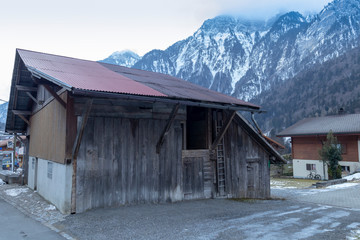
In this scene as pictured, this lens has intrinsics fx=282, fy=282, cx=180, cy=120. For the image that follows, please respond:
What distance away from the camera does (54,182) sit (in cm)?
1093

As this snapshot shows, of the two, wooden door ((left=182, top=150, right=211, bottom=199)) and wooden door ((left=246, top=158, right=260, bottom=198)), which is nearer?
wooden door ((left=182, top=150, right=211, bottom=199))

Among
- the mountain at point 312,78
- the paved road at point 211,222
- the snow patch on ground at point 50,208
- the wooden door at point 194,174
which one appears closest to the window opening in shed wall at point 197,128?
the wooden door at point 194,174

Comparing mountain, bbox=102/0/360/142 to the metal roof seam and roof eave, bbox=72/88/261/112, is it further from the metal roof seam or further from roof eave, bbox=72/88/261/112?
the metal roof seam

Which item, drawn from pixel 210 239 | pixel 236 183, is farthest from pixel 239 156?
pixel 210 239

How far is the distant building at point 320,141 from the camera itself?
31188 millimetres

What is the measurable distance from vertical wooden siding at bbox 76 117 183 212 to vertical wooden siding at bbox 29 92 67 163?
42.6 inches

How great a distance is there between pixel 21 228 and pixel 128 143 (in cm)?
430

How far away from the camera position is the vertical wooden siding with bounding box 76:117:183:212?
32.1 feet

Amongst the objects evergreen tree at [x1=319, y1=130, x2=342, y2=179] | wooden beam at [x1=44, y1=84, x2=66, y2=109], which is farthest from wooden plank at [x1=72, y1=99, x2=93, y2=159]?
evergreen tree at [x1=319, y1=130, x2=342, y2=179]

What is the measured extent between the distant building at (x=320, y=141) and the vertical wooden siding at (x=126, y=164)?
1006 inches

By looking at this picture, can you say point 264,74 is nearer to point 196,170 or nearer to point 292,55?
point 292,55

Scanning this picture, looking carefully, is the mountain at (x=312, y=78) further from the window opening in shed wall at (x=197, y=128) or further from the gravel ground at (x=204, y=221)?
the gravel ground at (x=204, y=221)

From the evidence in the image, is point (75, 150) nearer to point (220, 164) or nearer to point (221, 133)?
point (221, 133)

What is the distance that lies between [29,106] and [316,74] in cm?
12112
